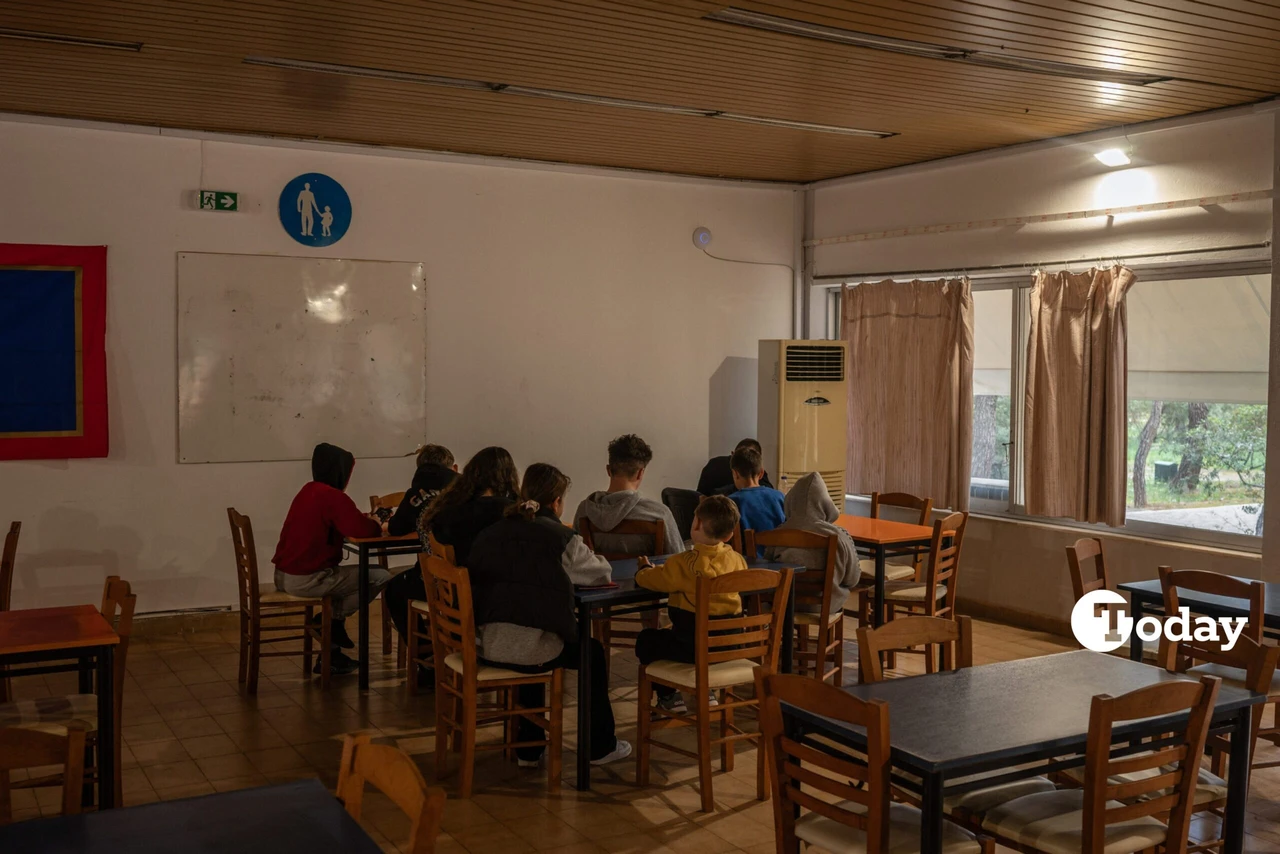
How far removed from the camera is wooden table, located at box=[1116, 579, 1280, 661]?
165 inches

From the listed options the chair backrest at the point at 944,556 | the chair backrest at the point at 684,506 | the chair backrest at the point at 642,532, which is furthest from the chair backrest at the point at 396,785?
the chair backrest at the point at 684,506

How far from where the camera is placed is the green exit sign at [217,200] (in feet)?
22.2

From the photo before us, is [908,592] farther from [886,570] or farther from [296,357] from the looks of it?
[296,357]

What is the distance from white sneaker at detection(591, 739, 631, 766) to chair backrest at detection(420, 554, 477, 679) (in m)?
0.69

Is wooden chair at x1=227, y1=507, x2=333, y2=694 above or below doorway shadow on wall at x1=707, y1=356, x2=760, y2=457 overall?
below

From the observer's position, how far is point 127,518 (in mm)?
6637

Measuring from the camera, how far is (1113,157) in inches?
259

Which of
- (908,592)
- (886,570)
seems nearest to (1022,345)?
(886,570)

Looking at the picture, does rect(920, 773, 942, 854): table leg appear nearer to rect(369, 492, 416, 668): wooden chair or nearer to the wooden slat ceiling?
the wooden slat ceiling

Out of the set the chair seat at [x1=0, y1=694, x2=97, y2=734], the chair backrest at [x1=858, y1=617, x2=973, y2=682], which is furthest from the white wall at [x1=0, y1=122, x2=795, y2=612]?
the chair backrest at [x1=858, y1=617, x2=973, y2=682]

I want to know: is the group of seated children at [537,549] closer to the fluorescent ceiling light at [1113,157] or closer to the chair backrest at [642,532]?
the chair backrest at [642,532]

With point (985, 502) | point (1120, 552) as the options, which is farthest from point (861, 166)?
point (1120, 552)

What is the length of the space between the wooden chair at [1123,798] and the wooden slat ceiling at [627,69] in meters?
2.69

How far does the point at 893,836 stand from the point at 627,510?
256 cm
